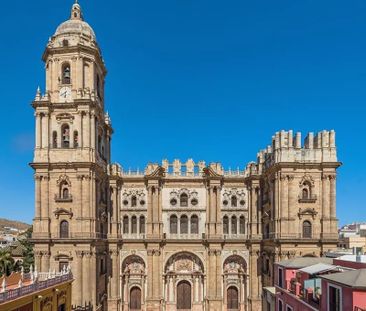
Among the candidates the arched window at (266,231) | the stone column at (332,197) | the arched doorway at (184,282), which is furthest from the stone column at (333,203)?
the arched doorway at (184,282)

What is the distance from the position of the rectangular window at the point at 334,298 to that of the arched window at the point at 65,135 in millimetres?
33184

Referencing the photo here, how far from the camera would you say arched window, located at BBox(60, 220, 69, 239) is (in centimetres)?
4400

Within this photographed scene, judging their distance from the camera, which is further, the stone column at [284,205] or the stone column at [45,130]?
the stone column at [45,130]

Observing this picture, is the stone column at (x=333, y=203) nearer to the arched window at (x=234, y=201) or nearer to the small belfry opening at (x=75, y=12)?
the arched window at (x=234, y=201)

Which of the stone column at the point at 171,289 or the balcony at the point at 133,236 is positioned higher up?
the balcony at the point at 133,236

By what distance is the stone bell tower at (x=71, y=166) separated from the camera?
43.2m

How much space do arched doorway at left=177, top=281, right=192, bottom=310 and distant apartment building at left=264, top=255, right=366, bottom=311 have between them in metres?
15.5

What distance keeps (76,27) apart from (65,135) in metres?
12.9

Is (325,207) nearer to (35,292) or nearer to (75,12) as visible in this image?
(35,292)

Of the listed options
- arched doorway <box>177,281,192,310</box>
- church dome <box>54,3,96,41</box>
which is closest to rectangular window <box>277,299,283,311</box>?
arched doorway <box>177,281,192,310</box>

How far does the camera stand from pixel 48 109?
4544cm

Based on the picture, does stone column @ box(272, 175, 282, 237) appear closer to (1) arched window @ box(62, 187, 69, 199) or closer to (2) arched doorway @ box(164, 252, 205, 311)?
(2) arched doorway @ box(164, 252, 205, 311)

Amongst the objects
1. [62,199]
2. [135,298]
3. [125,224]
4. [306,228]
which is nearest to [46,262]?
[62,199]

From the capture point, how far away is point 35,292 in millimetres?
27188
